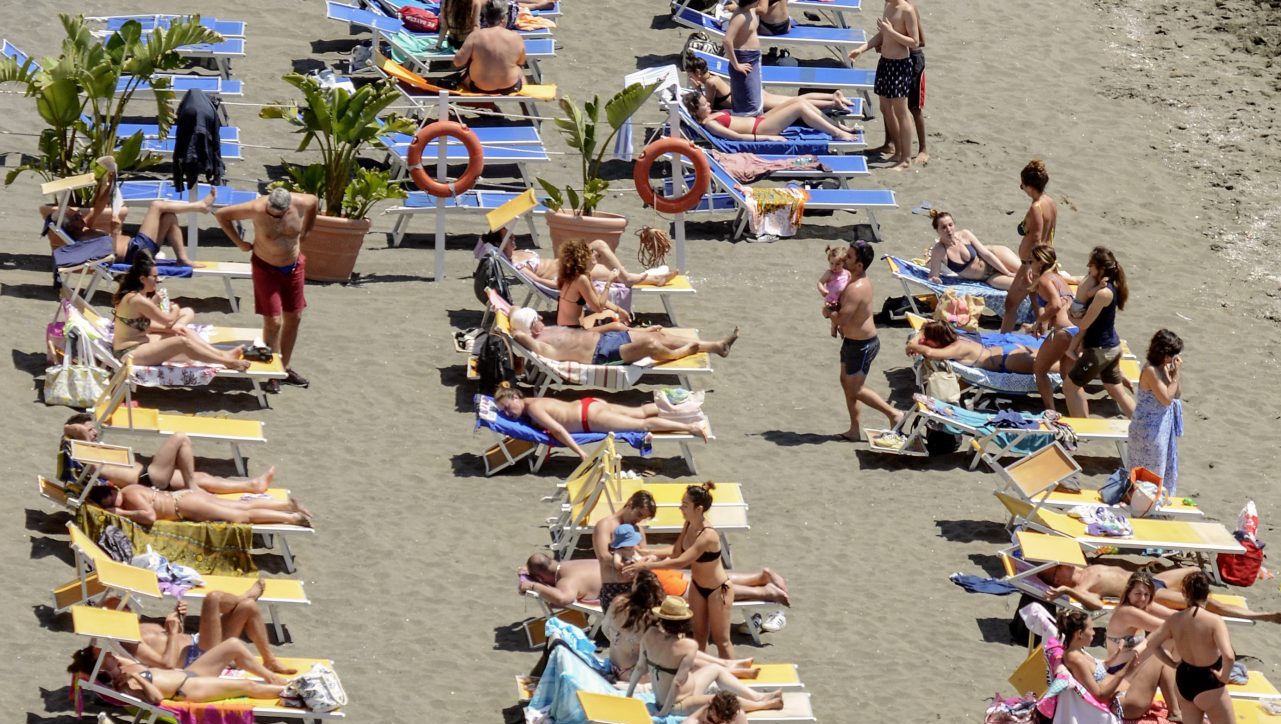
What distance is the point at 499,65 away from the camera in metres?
17.8

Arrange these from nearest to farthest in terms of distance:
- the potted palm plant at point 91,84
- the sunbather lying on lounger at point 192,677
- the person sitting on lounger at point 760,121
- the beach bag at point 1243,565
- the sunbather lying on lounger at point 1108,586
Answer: the sunbather lying on lounger at point 192,677, the sunbather lying on lounger at point 1108,586, the beach bag at point 1243,565, the potted palm plant at point 91,84, the person sitting on lounger at point 760,121

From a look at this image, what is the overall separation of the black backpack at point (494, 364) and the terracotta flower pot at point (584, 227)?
5.95 feet

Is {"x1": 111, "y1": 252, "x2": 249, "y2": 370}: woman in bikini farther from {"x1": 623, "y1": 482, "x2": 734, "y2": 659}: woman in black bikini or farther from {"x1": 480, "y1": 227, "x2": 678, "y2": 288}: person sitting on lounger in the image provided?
{"x1": 623, "y1": 482, "x2": 734, "y2": 659}: woman in black bikini

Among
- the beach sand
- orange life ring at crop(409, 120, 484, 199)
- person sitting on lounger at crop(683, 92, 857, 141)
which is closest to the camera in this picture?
the beach sand

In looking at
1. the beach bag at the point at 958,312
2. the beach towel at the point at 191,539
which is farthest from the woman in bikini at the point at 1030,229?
the beach towel at the point at 191,539

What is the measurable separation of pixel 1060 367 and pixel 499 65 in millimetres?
5556

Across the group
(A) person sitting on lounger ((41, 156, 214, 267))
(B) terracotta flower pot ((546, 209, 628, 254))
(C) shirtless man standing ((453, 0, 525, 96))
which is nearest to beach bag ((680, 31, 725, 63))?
(C) shirtless man standing ((453, 0, 525, 96))

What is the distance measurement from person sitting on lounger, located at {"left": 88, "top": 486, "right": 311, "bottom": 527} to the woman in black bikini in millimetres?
2139

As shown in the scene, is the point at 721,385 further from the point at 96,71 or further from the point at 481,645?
the point at 96,71

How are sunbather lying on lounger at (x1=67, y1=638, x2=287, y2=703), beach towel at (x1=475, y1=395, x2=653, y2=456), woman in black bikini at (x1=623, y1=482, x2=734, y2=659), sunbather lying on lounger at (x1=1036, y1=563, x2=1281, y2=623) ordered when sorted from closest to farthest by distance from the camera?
sunbather lying on lounger at (x1=67, y1=638, x2=287, y2=703) → woman in black bikini at (x1=623, y1=482, x2=734, y2=659) → sunbather lying on lounger at (x1=1036, y1=563, x2=1281, y2=623) → beach towel at (x1=475, y1=395, x2=653, y2=456)

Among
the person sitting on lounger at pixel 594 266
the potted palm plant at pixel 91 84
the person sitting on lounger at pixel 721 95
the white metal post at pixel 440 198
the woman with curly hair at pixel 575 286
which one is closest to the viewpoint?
the woman with curly hair at pixel 575 286

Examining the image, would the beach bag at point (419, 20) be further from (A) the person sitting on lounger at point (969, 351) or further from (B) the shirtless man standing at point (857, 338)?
(B) the shirtless man standing at point (857, 338)

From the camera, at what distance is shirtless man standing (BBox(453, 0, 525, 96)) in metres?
17.8

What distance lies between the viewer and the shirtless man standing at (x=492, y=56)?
701 inches
